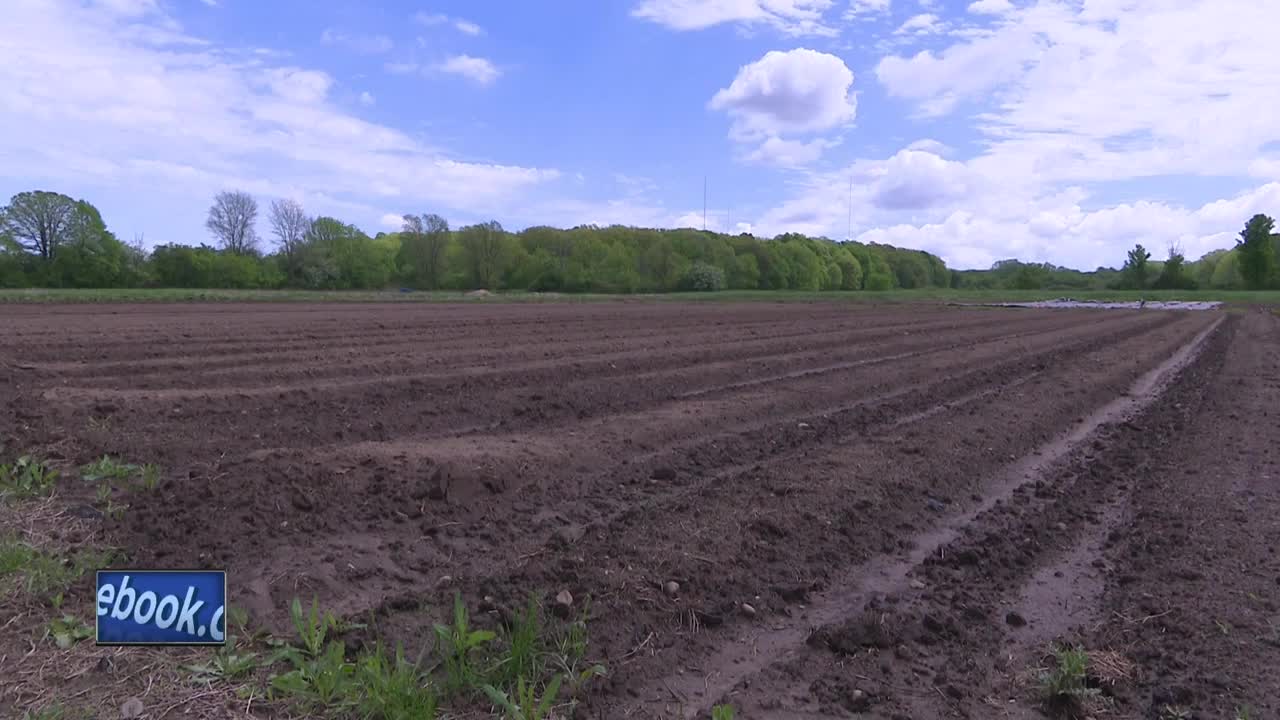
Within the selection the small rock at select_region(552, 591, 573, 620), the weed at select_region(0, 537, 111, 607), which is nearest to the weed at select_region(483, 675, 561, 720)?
the small rock at select_region(552, 591, 573, 620)

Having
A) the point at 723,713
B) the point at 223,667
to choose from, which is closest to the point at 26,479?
the point at 223,667

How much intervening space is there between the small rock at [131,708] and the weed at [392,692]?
0.83 meters

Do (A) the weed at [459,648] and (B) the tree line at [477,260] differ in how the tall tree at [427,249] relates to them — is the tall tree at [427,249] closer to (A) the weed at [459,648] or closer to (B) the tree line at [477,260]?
(B) the tree line at [477,260]

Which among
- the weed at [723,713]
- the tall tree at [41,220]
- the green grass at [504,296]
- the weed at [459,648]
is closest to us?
the weed at [723,713]

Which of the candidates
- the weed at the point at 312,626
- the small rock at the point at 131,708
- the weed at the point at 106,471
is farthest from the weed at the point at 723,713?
the weed at the point at 106,471

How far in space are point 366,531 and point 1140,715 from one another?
432cm

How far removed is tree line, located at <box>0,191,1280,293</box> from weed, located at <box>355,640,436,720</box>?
73777 millimetres

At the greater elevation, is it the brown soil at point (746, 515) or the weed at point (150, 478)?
the weed at point (150, 478)

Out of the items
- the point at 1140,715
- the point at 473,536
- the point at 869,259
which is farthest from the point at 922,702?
the point at 869,259

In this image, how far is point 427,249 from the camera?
99.0 metres

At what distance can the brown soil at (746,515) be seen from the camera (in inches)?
154

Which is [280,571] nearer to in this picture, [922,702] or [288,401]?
[922,702]

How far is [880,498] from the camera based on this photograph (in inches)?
252

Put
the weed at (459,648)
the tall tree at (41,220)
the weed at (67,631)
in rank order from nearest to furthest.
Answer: the weed at (459,648) < the weed at (67,631) < the tall tree at (41,220)
